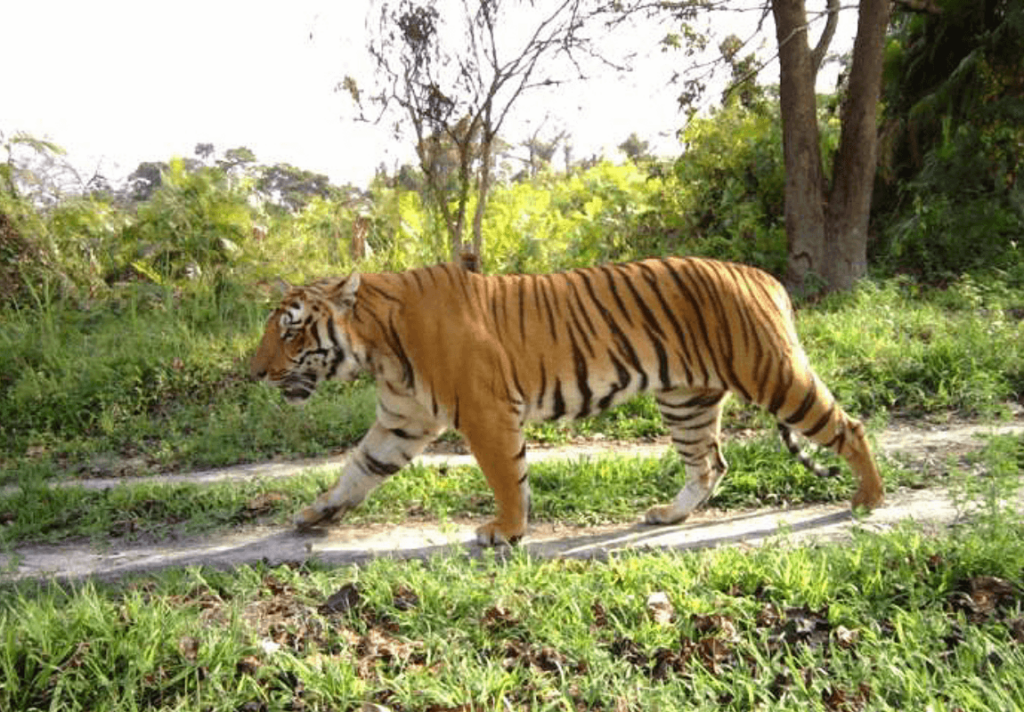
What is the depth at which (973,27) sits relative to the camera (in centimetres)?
1167

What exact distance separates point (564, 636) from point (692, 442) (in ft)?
7.00

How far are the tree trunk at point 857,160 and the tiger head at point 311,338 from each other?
284 inches

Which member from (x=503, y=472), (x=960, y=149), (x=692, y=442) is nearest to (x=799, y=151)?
(x=960, y=149)

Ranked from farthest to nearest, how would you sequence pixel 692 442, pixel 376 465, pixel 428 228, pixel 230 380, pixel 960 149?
pixel 428 228 → pixel 960 149 → pixel 230 380 → pixel 692 442 → pixel 376 465

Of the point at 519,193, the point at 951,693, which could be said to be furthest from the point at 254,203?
the point at 951,693

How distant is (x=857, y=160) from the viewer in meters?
10.5

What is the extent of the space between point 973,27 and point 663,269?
894 centimetres

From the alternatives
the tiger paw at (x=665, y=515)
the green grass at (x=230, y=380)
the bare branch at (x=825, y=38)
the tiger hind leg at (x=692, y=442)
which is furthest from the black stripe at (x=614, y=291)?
the bare branch at (x=825, y=38)

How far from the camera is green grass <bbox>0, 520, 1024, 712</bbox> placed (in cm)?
302

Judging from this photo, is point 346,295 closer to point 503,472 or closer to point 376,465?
point 376,465

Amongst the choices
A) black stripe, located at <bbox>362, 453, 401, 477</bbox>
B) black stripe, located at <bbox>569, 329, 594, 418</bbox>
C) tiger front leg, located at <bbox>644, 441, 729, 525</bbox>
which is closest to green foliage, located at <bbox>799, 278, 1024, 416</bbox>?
tiger front leg, located at <bbox>644, 441, 729, 525</bbox>

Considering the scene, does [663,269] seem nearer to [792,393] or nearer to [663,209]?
[792,393]

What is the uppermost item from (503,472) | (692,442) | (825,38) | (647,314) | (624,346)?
(825,38)

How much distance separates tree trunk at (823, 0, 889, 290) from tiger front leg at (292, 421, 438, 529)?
689cm
